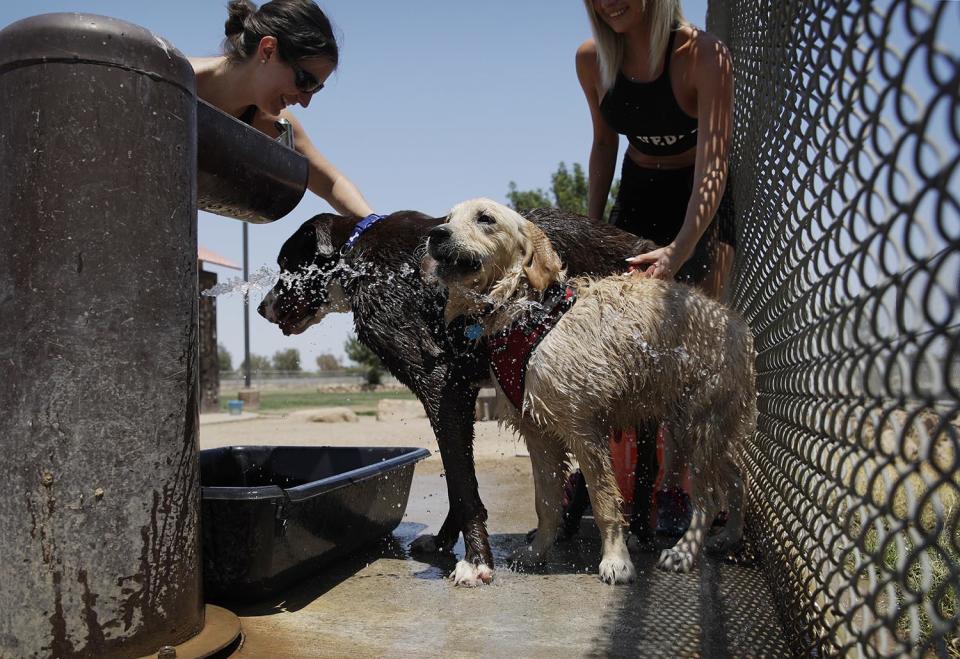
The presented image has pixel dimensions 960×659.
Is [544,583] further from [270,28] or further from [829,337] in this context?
[270,28]

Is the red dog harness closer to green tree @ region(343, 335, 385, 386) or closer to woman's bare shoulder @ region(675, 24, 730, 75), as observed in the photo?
woman's bare shoulder @ region(675, 24, 730, 75)

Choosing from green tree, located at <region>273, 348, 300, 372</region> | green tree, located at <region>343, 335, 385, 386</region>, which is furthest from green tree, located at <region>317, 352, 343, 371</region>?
green tree, located at <region>343, 335, 385, 386</region>

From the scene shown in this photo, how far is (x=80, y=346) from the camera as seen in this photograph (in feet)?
6.75

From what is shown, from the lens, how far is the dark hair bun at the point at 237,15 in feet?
12.2

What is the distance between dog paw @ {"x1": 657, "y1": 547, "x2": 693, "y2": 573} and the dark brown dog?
747 millimetres

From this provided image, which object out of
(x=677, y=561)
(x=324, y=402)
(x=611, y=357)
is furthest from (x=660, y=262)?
(x=324, y=402)

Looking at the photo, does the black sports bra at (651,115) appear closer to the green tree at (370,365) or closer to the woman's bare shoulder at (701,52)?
the woman's bare shoulder at (701,52)

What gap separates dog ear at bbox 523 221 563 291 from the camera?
3277 mm

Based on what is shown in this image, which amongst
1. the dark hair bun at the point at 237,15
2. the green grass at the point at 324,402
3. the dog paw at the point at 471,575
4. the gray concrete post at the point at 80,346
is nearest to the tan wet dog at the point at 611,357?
the dog paw at the point at 471,575

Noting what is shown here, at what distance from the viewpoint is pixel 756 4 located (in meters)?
3.36

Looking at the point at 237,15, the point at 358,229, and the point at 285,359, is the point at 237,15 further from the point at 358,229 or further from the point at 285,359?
the point at 285,359

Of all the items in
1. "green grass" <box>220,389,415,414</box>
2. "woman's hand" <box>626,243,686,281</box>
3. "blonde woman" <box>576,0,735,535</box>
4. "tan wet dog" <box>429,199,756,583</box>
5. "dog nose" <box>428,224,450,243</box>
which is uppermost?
"blonde woman" <box>576,0,735,535</box>

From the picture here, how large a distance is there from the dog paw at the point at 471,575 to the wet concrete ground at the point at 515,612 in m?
0.05

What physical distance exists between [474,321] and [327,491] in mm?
956
